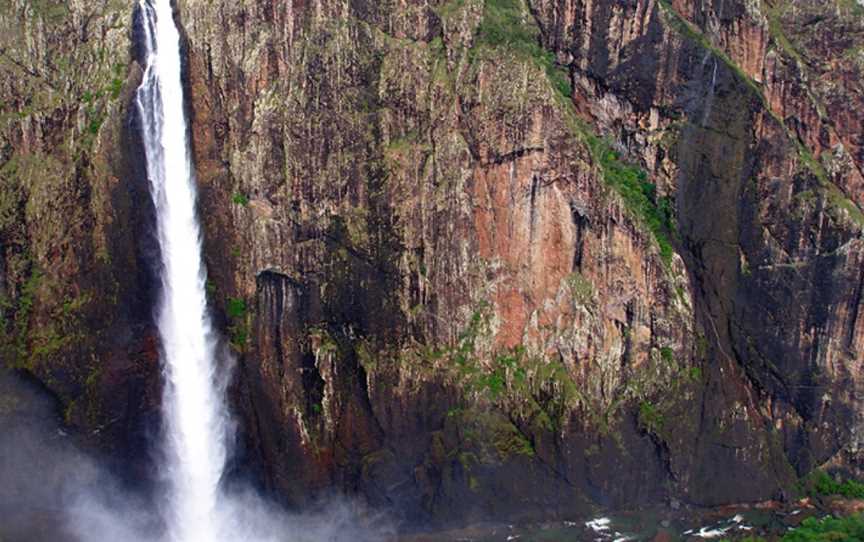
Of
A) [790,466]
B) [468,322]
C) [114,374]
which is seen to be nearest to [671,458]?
[790,466]

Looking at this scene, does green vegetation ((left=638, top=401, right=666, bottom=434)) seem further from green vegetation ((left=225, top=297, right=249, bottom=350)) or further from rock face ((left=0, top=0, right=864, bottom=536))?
green vegetation ((left=225, top=297, right=249, bottom=350))

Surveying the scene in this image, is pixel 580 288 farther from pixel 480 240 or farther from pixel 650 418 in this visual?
pixel 650 418

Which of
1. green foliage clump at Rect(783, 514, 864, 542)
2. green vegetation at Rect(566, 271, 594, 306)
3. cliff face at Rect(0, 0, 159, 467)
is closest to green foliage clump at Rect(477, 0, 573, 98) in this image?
green vegetation at Rect(566, 271, 594, 306)

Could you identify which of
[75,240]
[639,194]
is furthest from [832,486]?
[75,240]

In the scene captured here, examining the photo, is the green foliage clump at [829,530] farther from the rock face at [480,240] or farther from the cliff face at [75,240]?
the cliff face at [75,240]

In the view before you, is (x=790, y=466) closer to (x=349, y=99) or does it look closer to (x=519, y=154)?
(x=519, y=154)

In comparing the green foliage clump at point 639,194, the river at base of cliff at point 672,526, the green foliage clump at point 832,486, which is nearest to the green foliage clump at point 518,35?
the green foliage clump at point 639,194
